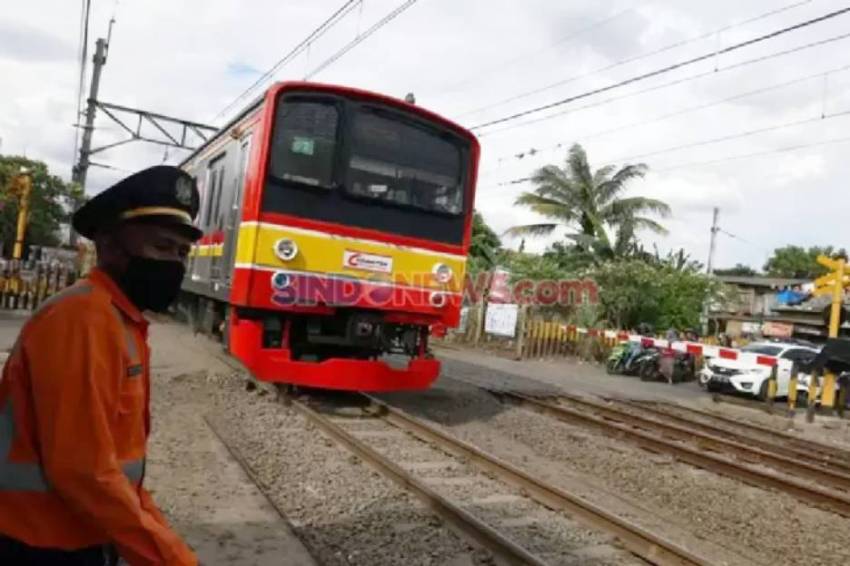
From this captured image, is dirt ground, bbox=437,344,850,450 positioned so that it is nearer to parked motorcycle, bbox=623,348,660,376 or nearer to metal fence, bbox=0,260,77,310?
parked motorcycle, bbox=623,348,660,376

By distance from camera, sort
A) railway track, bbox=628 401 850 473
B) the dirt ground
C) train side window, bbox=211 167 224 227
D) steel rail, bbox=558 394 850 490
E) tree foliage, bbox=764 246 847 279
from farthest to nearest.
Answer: tree foliage, bbox=764 246 847 279, the dirt ground, train side window, bbox=211 167 224 227, railway track, bbox=628 401 850 473, steel rail, bbox=558 394 850 490

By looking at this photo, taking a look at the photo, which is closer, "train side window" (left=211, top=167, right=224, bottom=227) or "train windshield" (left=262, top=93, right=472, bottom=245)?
"train windshield" (left=262, top=93, right=472, bottom=245)

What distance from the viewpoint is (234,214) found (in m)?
9.02

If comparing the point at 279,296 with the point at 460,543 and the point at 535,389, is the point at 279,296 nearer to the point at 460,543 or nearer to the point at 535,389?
the point at 460,543

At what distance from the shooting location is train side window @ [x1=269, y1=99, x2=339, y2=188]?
8234 millimetres

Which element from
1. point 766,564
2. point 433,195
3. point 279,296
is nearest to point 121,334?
point 766,564

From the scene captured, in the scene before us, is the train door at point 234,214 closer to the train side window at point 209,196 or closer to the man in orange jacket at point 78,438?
the train side window at point 209,196

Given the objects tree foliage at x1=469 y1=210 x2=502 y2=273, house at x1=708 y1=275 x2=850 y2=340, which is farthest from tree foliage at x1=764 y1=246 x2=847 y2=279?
tree foliage at x1=469 y1=210 x2=502 y2=273

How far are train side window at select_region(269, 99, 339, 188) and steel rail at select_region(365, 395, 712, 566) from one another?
2.85 metres

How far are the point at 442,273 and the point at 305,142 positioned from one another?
7.00 feet

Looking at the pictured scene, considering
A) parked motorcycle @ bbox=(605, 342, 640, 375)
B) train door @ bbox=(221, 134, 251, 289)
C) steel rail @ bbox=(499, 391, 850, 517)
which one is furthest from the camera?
parked motorcycle @ bbox=(605, 342, 640, 375)

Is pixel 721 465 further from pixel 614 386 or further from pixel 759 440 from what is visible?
pixel 614 386

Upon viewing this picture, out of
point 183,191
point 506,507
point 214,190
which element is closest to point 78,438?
point 183,191

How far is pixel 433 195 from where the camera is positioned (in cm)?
905
